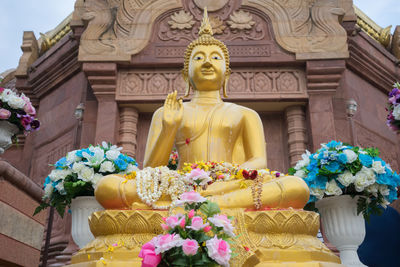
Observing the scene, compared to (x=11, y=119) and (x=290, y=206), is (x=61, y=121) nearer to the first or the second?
(x=11, y=119)

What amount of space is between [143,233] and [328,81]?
581cm

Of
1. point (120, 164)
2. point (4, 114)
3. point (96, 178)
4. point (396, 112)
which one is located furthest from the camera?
point (4, 114)

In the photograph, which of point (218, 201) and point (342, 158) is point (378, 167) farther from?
point (218, 201)

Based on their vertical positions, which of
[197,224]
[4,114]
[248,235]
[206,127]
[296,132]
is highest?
[296,132]

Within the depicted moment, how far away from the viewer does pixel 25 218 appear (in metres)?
5.56

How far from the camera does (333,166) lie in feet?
13.9

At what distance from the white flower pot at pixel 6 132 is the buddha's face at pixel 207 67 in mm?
2469

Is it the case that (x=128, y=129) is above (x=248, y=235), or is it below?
above

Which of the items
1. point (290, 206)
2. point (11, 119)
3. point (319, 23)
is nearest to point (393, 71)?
point (319, 23)

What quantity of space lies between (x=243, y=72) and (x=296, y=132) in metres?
1.58

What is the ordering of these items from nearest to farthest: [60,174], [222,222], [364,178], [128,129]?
[222,222], [364,178], [60,174], [128,129]

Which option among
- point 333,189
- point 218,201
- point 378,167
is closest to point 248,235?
point 218,201

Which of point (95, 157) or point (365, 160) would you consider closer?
point (365, 160)

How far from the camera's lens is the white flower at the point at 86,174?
4516 mm
